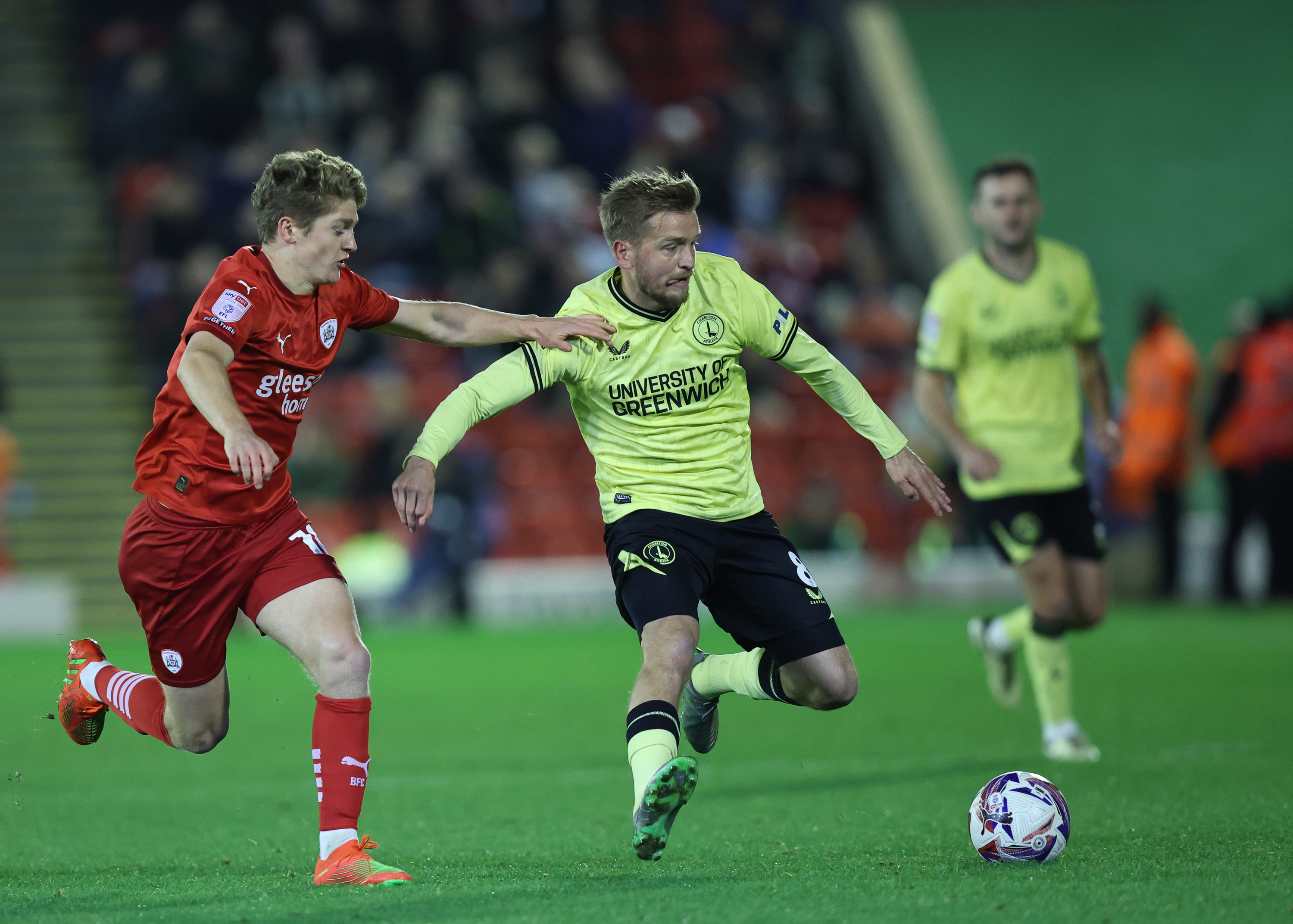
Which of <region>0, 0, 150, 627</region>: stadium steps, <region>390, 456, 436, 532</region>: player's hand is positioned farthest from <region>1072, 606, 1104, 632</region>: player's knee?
<region>0, 0, 150, 627</region>: stadium steps

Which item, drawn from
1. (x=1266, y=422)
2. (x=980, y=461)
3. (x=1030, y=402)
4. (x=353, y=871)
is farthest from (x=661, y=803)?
(x=1266, y=422)

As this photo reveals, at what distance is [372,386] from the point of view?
52.7ft

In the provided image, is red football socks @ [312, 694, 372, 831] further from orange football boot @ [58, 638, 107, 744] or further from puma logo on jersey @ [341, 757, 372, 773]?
orange football boot @ [58, 638, 107, 744]

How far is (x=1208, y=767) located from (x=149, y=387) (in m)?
12.9

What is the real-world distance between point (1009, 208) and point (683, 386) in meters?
2.82

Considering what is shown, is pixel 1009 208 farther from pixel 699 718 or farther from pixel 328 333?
pixel 328 333

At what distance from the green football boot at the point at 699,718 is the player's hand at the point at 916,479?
1.14 meters


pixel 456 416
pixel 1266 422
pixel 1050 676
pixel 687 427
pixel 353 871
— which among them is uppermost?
pixel 456 416

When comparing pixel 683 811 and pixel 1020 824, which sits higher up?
pixel 1020 824

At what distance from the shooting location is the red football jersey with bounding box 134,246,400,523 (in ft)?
16.1

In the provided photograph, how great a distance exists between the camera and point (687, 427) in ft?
17.8

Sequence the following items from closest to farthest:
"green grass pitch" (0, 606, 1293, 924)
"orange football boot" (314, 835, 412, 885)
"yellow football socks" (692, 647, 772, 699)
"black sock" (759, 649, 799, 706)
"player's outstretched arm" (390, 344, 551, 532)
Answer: "green grass pitch" (0, 606, 1293, 924) → "orange football boot" (314, 835, 412, 885) → "player's outstretched arm" (390, 344, 551, 532) → "black sock" (759, 649, 799, 706) → "yellow football socks" (692, 647, 772, 699)

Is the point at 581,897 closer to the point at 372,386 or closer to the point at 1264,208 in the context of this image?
the point at 372,386

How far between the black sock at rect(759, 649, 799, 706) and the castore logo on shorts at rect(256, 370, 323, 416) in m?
1.72
